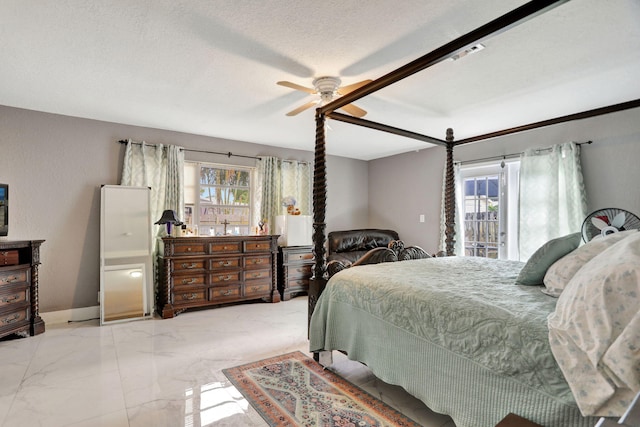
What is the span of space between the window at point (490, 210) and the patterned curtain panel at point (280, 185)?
251cm

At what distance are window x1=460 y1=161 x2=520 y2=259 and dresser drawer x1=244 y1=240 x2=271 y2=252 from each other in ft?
9.76

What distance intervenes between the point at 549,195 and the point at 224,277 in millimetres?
4267

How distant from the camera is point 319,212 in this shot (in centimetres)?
260

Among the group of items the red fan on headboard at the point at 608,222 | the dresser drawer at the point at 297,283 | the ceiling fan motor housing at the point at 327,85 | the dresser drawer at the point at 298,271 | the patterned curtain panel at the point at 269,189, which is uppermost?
the ceiling fan motor housing at the point at 327,85

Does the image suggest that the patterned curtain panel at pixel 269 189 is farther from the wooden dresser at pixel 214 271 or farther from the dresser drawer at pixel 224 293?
the dresser drawer at pixel 224 293

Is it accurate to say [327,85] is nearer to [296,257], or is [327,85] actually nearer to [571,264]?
[571,264]

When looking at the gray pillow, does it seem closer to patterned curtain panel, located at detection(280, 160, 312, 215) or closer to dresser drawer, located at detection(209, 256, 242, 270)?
dresser drawer, located at detection(209, 256, 242, 270)

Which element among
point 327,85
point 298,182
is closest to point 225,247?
point 298,182

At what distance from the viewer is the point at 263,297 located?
4.72m

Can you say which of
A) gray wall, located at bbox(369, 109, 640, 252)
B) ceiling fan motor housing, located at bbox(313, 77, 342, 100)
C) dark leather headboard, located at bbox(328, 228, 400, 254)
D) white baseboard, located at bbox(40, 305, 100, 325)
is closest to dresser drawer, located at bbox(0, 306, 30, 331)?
white baseboard, located at bbox(40, 305, 100, 325)

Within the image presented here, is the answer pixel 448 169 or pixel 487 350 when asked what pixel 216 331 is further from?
pixel 448 169

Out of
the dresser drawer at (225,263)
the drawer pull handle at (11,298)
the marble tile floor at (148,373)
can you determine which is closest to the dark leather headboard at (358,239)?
the dresser drawer at (225,263)

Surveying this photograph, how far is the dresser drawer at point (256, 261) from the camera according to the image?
15.1 feet

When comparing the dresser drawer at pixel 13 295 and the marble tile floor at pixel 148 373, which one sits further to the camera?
the dresser drawer at pixel 13 295
